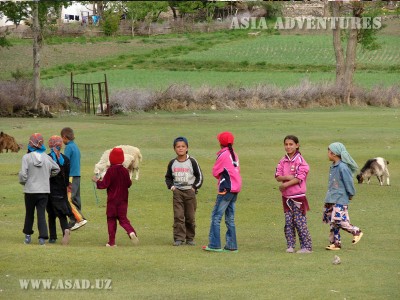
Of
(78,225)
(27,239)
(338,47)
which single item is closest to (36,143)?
(27,239)

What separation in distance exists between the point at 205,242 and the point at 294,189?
2464 millimetres

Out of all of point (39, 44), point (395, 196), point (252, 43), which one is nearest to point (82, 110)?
point (39, 44)

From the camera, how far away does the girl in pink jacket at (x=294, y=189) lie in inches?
634

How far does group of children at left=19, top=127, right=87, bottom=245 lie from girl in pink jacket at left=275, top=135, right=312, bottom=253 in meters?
3.71

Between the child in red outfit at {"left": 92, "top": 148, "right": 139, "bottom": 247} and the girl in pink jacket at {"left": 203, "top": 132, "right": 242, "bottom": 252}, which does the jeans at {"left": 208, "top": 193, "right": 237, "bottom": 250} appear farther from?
the child in red outfit at {"left": 92, "top": 148, "right": 139, "bottom": 247}

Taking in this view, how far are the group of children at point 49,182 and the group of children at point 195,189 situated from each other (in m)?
0.02

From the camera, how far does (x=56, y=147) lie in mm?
17453

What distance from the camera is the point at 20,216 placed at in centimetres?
2077

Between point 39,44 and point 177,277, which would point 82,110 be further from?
point 177,277

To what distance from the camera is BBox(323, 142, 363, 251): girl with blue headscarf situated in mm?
16609

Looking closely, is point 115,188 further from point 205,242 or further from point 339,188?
point 339,188

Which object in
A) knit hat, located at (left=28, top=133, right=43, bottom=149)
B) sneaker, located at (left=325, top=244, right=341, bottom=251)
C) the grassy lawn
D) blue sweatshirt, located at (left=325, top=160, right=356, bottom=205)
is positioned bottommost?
the grassy lawn

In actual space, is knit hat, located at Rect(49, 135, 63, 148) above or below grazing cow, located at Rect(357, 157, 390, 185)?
above

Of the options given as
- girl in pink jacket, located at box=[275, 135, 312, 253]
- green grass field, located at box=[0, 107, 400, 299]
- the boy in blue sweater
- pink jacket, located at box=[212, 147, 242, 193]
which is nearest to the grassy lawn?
green grass field, located at box=[0, 107, 400, 299]
